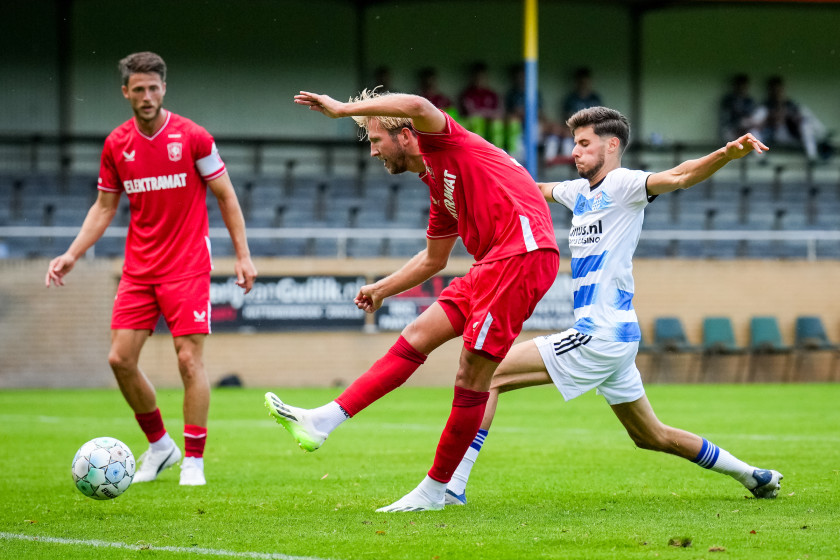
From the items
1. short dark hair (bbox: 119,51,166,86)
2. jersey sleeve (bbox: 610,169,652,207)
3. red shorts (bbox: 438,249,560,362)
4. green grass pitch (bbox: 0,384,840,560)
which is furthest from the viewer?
short dark hair (bbox: 119,51,166,86)

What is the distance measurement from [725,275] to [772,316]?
3.56 feet

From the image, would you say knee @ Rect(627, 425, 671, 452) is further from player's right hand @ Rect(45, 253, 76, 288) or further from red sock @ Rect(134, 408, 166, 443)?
player's right hand @ Rect(45, 253, 76, 288)

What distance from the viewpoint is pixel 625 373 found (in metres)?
5.59

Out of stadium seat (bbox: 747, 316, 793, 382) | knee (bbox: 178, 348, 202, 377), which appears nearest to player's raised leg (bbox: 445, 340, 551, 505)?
knee (bbox: 178, 348, 202, 377)

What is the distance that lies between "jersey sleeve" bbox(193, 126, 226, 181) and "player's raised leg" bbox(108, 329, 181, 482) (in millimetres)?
989

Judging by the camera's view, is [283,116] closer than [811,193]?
No

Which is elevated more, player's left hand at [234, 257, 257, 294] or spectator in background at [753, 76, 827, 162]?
spectator in background at [753, 76, 827, 162]

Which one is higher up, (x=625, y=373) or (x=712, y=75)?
(x=712, y=75)

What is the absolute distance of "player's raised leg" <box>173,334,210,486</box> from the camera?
21.9ft

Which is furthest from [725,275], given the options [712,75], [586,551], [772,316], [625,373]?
[586,551]

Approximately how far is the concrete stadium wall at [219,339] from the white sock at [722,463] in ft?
40.5

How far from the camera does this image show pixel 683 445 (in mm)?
5734

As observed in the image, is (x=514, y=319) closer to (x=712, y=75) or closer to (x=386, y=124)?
(x=386, y=124)

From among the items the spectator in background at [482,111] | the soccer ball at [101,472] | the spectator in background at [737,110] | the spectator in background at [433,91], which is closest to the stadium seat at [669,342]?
the spectator in background at [482,111]
